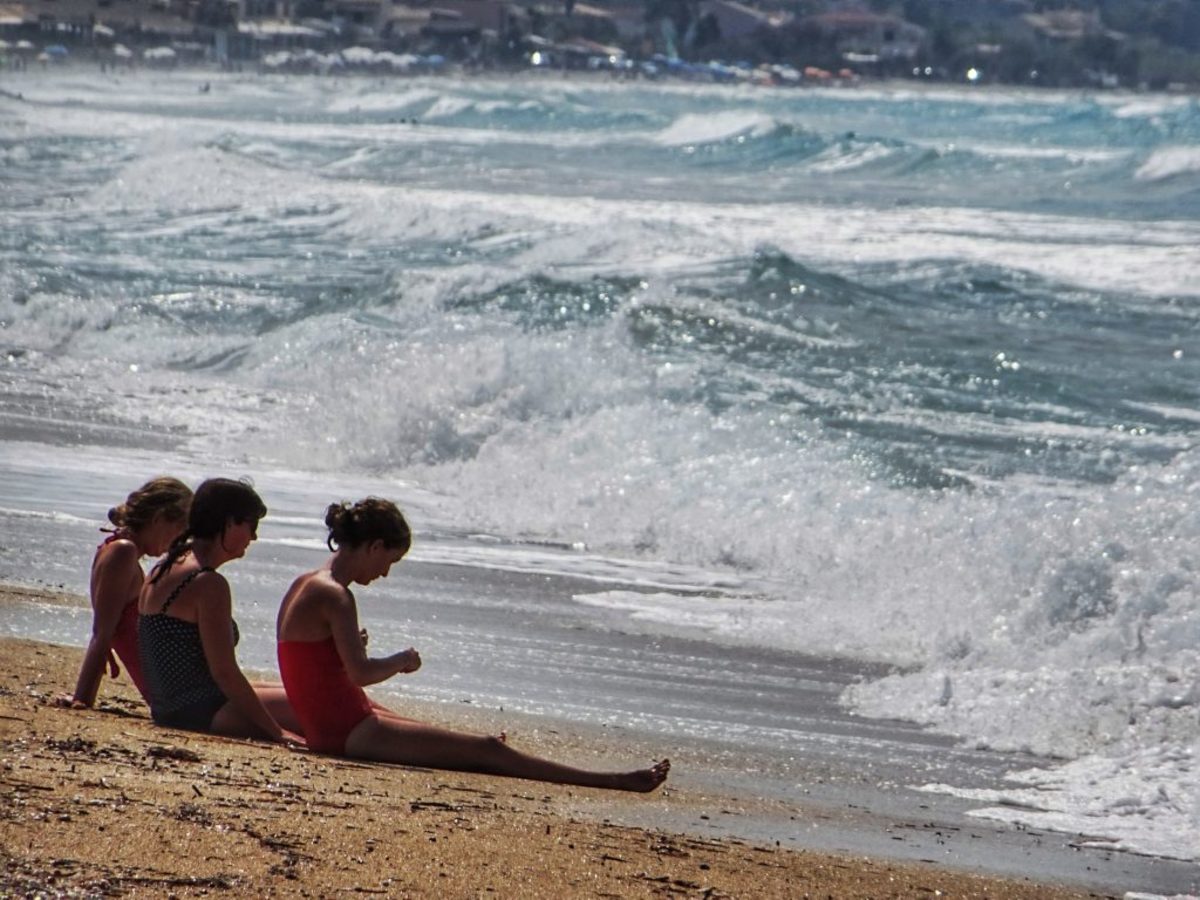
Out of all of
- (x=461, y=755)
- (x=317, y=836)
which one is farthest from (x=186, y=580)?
(x=317, y=836)

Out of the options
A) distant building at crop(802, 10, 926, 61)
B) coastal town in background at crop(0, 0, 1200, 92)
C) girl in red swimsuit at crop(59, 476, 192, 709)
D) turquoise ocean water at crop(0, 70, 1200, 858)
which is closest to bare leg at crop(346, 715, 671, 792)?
girl in red swimsuit at crop(59, 476, 192, 709)

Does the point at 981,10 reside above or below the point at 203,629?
above

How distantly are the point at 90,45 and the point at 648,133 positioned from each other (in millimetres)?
29300

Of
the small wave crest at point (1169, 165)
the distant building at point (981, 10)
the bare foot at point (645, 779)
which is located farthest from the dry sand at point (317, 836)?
the distant building at point (981, 10)

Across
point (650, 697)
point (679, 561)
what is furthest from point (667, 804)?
point (679, 561)

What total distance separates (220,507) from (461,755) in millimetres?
874

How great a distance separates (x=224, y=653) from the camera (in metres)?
5.18

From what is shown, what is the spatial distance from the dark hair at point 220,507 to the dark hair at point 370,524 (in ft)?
0.63

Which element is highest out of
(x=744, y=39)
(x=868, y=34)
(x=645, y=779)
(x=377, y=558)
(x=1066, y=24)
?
(x=1066, y=24)

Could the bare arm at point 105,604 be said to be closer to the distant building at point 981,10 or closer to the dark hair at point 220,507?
the dark hair at point 220,507

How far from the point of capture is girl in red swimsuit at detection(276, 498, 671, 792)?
505 cm

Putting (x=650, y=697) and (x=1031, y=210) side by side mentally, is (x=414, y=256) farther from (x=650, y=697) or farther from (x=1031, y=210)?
(x=650, y=697)

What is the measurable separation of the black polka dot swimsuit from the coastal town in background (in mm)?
84031

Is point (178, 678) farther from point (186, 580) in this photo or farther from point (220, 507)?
point (220, 507)
